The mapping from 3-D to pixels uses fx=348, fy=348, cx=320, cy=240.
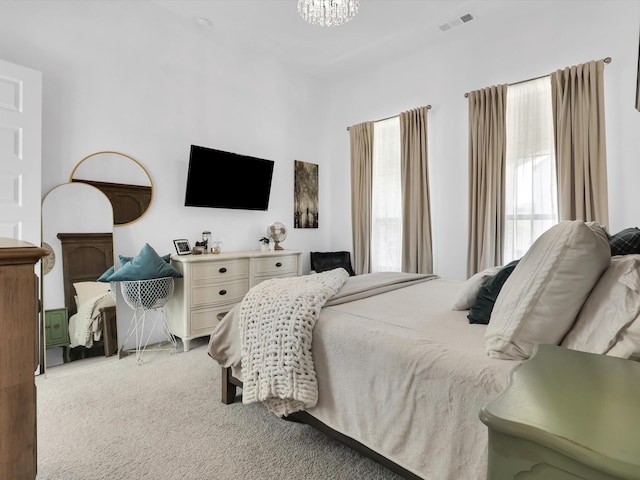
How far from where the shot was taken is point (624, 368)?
77 centimetres

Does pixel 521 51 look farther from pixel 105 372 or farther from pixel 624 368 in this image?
pixel 105 372

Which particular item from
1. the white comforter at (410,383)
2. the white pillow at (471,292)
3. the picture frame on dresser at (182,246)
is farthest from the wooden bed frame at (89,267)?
the white pillow at (471,292)

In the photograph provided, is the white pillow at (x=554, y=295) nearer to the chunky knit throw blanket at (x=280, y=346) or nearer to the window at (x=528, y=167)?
the chunky knit throw blanket at (x=280, y=346)

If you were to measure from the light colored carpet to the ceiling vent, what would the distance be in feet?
12.4

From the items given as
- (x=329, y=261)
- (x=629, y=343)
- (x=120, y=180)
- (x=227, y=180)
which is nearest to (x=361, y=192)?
(x=329, y=261)

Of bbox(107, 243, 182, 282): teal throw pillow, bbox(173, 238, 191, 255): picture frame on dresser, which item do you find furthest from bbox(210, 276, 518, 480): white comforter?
bbox(173, 238, 191, 255): picture frame on dresser

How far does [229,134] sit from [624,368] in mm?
3822

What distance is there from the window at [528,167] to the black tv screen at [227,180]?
8.47ft

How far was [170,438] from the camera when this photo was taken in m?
1.75

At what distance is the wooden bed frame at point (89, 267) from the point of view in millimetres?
2725

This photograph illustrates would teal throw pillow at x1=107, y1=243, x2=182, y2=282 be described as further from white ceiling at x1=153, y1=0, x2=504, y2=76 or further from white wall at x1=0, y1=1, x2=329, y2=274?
white ceiling at x1=153, y1=0, x2=504, y2=76

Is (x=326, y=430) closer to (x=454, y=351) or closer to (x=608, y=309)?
(x=454, y=351)

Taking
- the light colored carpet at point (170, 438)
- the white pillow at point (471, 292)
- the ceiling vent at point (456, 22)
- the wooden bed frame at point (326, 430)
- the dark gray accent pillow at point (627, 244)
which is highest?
the ceiling vent at point (456, 22)

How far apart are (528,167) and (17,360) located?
3765mm
